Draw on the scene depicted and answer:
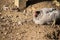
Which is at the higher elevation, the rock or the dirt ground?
the rock

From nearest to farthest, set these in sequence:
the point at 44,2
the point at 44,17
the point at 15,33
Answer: the point at 15,33 → the point at 44,17 → the point at 44,2

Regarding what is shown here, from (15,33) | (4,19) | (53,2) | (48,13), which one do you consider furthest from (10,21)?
(53,2)

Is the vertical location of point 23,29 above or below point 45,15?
below

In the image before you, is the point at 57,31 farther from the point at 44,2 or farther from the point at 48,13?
the point at 44,2

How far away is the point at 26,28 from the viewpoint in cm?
471

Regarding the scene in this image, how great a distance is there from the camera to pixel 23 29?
4.68 metres

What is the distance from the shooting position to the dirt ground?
14.7 feet

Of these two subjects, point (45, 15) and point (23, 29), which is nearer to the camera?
point (23, 29)

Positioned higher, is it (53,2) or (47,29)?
(53,2)

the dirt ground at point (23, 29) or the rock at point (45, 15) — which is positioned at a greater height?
the rock at point (45, 15)

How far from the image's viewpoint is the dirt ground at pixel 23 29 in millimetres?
4469

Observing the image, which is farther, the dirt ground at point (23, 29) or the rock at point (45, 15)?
the rock at point (45, 15)

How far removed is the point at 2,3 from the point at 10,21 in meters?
0.89

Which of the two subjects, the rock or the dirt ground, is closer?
the dirt ground
